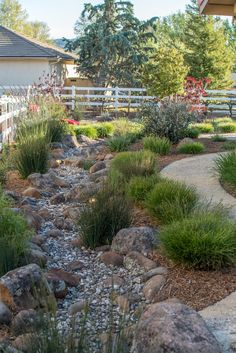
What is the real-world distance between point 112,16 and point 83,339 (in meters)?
29.5

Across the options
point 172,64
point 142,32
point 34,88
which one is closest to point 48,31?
point 142,32

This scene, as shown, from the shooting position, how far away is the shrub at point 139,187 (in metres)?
7.36

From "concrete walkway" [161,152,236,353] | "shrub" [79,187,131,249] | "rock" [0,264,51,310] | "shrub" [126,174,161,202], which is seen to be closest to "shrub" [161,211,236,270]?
"concrete walkway" [161,152,236,353]

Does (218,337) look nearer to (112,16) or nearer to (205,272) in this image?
(205,272)

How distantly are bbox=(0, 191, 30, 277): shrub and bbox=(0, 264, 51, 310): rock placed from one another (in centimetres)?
42

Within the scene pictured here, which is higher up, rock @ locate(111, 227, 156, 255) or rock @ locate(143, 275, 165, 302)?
rock @ locate(111, 227, 156, 255)

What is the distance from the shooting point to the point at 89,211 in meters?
6.41

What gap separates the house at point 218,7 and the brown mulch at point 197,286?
16.4 ft

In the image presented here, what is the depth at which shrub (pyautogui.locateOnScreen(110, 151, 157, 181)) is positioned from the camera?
841cm

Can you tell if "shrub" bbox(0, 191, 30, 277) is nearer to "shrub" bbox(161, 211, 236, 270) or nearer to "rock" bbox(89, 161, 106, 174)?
"shrub" bbox(161, 211, 236, 270)

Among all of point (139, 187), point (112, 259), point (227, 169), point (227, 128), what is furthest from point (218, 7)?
point (227, 128)

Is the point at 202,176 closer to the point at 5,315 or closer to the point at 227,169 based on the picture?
the point at 227,169

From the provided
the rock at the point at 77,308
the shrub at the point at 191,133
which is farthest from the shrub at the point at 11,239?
the shrub at the point at 191,133

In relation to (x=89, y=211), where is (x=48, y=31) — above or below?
above
